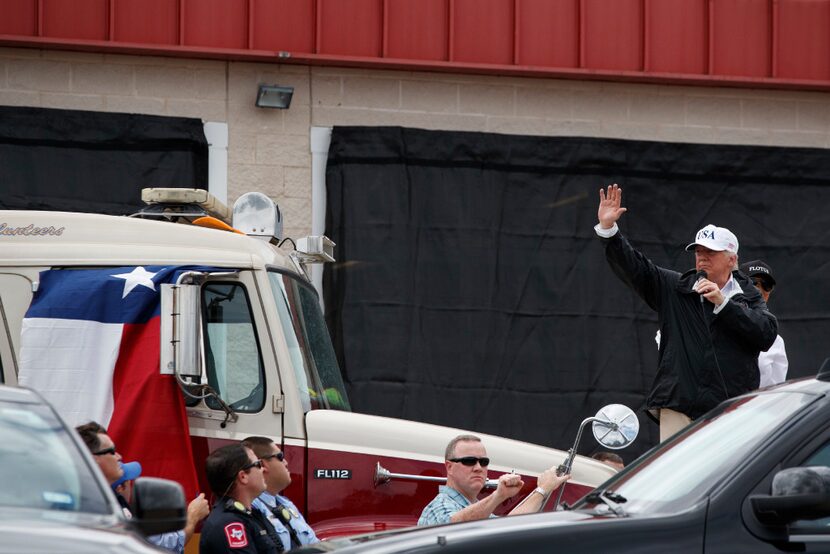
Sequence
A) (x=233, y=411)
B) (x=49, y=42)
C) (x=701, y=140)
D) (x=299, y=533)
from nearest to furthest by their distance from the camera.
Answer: (x=299, y=533) → (x=233, y=411) → (x=49, y=42) → (x=701, y=140)

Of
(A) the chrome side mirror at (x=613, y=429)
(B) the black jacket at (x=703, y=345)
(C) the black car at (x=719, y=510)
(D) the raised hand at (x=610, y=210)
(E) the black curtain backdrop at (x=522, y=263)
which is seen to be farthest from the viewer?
(E) the black curtain backdrop at (x=522, y=263)

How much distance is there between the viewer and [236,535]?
7.22 meters

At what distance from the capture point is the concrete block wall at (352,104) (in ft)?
45.6

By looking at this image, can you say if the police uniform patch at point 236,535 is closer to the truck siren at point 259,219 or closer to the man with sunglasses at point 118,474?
the man with sunglasses at point 118,474

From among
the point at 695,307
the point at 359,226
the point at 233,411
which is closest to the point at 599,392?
the point at 359,226

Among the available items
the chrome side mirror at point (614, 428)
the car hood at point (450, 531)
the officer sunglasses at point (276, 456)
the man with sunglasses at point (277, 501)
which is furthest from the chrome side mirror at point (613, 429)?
the car hood at point (450, 531)

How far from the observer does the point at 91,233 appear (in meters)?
8.34

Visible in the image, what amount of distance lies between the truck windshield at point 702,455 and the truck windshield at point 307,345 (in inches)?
108

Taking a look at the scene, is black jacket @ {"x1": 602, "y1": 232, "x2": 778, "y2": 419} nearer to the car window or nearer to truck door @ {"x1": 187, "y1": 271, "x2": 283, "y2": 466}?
truck door @ {"x1": 187, "y1": 271, "x2": 283, "y2": 466}

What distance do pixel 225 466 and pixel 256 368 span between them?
0.86 metres

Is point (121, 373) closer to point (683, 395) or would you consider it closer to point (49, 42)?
point (683, 395)

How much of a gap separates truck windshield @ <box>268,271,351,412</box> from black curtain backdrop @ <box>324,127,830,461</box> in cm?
477

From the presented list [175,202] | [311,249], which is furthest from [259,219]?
[175,202]

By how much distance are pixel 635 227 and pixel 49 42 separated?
19.2 feet
